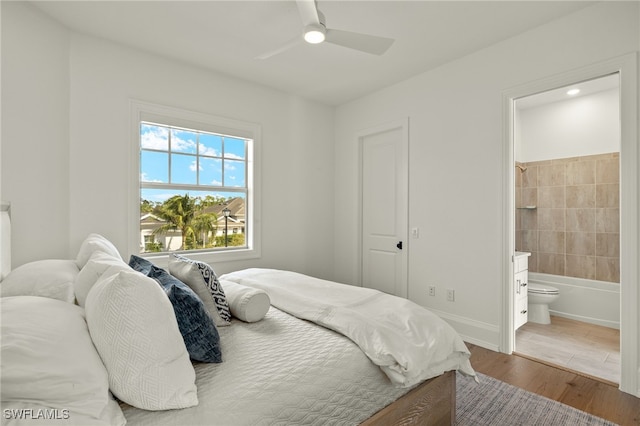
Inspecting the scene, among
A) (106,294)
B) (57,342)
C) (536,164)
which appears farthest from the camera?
(536,164)

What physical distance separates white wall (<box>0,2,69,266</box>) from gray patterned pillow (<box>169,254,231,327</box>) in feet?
4.91

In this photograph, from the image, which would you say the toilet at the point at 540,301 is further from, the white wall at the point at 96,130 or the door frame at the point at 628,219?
the white wall at the point at 96,130

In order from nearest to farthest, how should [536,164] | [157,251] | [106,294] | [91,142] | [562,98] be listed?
[106,294]
[91,142]
[157,251]
[562,98]
[536,164]

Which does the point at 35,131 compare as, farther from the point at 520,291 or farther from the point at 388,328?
the point at 520,291

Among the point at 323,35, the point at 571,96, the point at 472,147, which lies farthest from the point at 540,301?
the point at 323,35

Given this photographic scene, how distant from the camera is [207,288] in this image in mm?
1630

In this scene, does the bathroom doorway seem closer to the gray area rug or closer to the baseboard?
the baseboard

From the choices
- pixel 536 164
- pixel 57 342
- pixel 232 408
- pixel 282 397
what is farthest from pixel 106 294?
pixel 536 164

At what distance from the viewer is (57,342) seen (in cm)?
85

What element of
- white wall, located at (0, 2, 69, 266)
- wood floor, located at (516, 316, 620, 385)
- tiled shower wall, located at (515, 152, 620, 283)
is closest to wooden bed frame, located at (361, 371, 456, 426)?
wood floor, located at (516, 316, 620, 385)

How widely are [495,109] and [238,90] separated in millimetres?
2588

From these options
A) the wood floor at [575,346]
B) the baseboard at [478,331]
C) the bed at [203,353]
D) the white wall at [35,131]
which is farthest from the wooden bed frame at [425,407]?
the white wall at [35,131]

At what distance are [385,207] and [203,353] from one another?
2.98 meters

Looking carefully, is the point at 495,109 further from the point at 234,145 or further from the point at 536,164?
the point at 234,145
